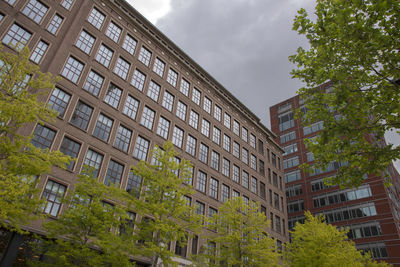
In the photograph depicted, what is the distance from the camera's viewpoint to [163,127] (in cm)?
3428

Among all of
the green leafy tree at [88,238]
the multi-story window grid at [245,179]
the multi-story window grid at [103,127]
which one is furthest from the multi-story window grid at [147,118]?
the multi-story window grid at [245,179]

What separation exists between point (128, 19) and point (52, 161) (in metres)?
27.7

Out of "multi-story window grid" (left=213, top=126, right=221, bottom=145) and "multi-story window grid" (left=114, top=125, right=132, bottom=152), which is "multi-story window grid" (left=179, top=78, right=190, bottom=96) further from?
"multi-story window grid" (left=114, top=125, right=132, bottom=152)

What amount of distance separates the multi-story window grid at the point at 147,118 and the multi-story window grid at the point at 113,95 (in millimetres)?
3421

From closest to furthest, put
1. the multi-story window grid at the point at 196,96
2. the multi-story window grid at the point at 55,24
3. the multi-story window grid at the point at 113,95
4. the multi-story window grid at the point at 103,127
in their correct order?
the multi-story window grid at the point at 103,127 < the multi-story window grid at the point at 55,24 < the multi-story window grid at the point at 113,95 < the multi-story window grid at the point at 196,96

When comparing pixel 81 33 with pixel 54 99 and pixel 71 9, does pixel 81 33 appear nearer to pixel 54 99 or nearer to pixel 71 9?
pixel 71 9

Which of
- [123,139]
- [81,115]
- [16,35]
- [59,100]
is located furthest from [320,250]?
[16,35]

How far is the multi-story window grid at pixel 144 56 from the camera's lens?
36088 millimetres

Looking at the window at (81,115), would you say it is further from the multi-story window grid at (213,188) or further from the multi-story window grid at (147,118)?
the multi-story window grid at (213,188)

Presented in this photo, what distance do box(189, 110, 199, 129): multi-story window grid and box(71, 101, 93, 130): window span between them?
48.8 ft

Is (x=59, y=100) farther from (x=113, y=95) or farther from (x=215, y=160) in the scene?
(x=215, y=160)

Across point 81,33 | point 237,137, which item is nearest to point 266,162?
point 237,137

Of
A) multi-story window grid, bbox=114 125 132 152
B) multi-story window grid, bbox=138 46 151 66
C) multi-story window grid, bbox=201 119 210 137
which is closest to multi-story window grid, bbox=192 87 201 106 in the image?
multi-story window grid, bbox=201 119 210 137

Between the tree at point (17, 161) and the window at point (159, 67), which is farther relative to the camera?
the window at point (159, 67)
